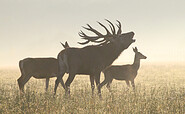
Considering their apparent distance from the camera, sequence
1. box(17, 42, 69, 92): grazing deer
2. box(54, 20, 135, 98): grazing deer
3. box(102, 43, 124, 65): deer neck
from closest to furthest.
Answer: box(54, 20, 135, 98): grazing deer < box(102, 43, 124, 65): deer neck < box(17, 42, 69, 92): grazing deer

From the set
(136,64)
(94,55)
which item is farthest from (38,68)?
(136,64)

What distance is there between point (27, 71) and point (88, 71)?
3441 millimetres

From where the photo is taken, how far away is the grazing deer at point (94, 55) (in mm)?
8586

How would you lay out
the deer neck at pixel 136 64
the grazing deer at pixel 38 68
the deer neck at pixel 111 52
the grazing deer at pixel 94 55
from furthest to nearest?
1. the deer neck at pixel 136 64
2. the grazing deer at pixel 38 68
3. the deer neck at pixel 111 52
4. the grazing deer at pixel 94 55

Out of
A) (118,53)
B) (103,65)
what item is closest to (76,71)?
(103,65)

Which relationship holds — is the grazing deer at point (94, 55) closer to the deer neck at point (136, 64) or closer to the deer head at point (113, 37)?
the deer head at point (113, 37)

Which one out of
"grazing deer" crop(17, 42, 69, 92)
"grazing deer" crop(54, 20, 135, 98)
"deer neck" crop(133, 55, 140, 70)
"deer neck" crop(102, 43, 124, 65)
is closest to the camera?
"grazing deer" crop(54, 20, 135, 98)

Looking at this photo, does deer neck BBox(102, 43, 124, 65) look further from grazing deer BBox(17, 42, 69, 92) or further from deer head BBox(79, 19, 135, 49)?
grazing deer BBox(17, 42, 69, 92)

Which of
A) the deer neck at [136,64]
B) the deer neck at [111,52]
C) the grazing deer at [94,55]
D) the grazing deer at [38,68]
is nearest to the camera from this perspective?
the grazing deer at [94,55]

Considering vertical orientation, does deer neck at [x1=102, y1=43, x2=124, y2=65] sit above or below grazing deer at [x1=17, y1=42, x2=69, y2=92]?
above

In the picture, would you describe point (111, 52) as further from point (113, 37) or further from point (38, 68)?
point (38, 68)

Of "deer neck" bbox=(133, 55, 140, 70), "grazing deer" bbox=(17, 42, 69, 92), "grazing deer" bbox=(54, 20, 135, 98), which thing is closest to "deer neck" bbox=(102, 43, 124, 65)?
"grazing deer" bbox=(54, 20, 135, 98)

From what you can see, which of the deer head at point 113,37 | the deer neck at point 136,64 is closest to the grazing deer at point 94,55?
the deer head at point 113,37

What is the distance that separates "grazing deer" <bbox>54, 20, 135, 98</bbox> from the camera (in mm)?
8586
